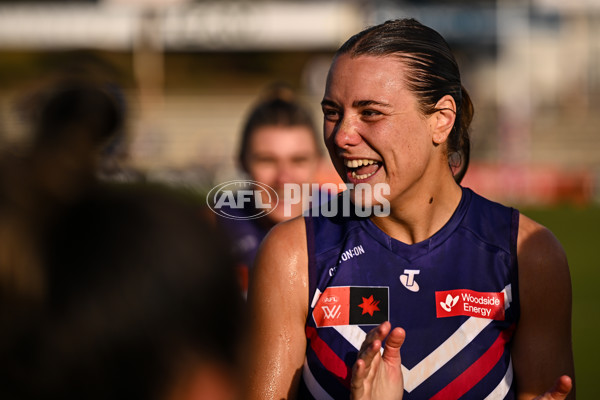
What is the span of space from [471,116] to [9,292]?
80.0 inches

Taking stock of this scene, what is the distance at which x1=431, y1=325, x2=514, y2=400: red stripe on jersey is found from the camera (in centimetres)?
225

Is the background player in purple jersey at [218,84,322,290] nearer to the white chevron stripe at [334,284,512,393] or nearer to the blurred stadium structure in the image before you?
the white chevron stripe at [334,284,512,393]

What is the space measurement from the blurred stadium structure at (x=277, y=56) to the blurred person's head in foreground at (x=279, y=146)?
2436cm

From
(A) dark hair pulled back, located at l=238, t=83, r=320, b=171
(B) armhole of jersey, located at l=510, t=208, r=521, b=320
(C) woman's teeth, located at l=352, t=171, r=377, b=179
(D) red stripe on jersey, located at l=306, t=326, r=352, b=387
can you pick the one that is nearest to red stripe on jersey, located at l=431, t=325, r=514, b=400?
(B) armhole of jersey, located at l=510, t=208, r=521, b=320

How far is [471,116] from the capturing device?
2.66 metres

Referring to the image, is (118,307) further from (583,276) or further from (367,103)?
(583,276)

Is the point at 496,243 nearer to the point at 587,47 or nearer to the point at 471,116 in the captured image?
the point at 471,116

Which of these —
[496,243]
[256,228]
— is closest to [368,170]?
[496,243]

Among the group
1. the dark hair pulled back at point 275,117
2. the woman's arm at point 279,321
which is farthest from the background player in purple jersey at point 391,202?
the dark hair pulled back at point 275,117

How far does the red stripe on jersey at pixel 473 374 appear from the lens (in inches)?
88.7

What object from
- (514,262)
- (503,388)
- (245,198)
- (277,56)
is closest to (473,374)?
(503,388)

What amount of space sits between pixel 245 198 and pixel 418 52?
1.99 m

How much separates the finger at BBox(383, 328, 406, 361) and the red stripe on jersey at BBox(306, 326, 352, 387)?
1.07ft

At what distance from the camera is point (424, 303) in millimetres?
2336
